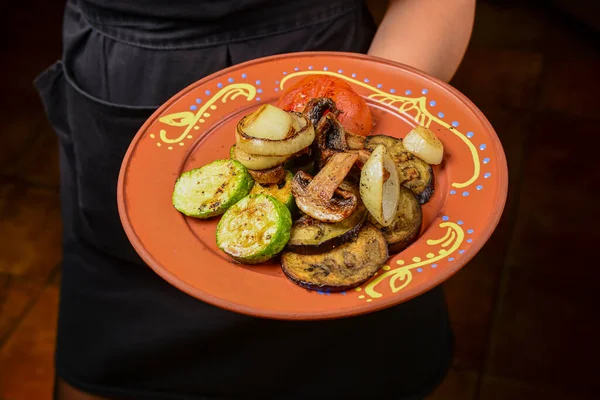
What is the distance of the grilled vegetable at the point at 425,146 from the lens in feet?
3.45

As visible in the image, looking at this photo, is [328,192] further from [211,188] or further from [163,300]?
[163,300]

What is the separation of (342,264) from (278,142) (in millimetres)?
216

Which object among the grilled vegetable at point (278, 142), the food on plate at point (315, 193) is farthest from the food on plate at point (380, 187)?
the grilled vegetable at point (278, 142)

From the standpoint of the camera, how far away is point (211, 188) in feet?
3.41

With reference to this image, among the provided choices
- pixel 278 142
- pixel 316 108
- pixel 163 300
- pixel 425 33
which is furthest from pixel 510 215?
pixel 278 142

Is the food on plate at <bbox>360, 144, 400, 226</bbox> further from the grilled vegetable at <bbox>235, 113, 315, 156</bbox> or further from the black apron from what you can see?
the black apron

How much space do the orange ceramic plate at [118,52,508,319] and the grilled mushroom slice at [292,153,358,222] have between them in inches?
4.1

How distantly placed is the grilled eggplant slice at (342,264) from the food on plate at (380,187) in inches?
1.5

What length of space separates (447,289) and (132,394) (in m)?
1.29

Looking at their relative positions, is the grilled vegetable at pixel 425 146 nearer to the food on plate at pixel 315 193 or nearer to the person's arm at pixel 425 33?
the food on plate at pixel 315 193

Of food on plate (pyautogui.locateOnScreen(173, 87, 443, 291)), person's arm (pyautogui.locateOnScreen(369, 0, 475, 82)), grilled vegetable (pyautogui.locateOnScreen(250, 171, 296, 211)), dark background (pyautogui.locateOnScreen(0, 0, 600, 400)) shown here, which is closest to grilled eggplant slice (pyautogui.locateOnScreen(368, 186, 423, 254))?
food on plate (pyautogui.locateOnScreen(173, 87, 443, 291))

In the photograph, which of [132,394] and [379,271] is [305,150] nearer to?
[379,271]

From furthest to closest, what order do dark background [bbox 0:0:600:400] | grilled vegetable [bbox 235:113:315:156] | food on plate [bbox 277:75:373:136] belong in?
dark background [bbox 0:0:600:400]
food on plate [bbox 277:75:373:136]
grilled vegetable [bbox 235:113:315:156]

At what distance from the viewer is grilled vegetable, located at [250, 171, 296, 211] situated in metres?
1.04
